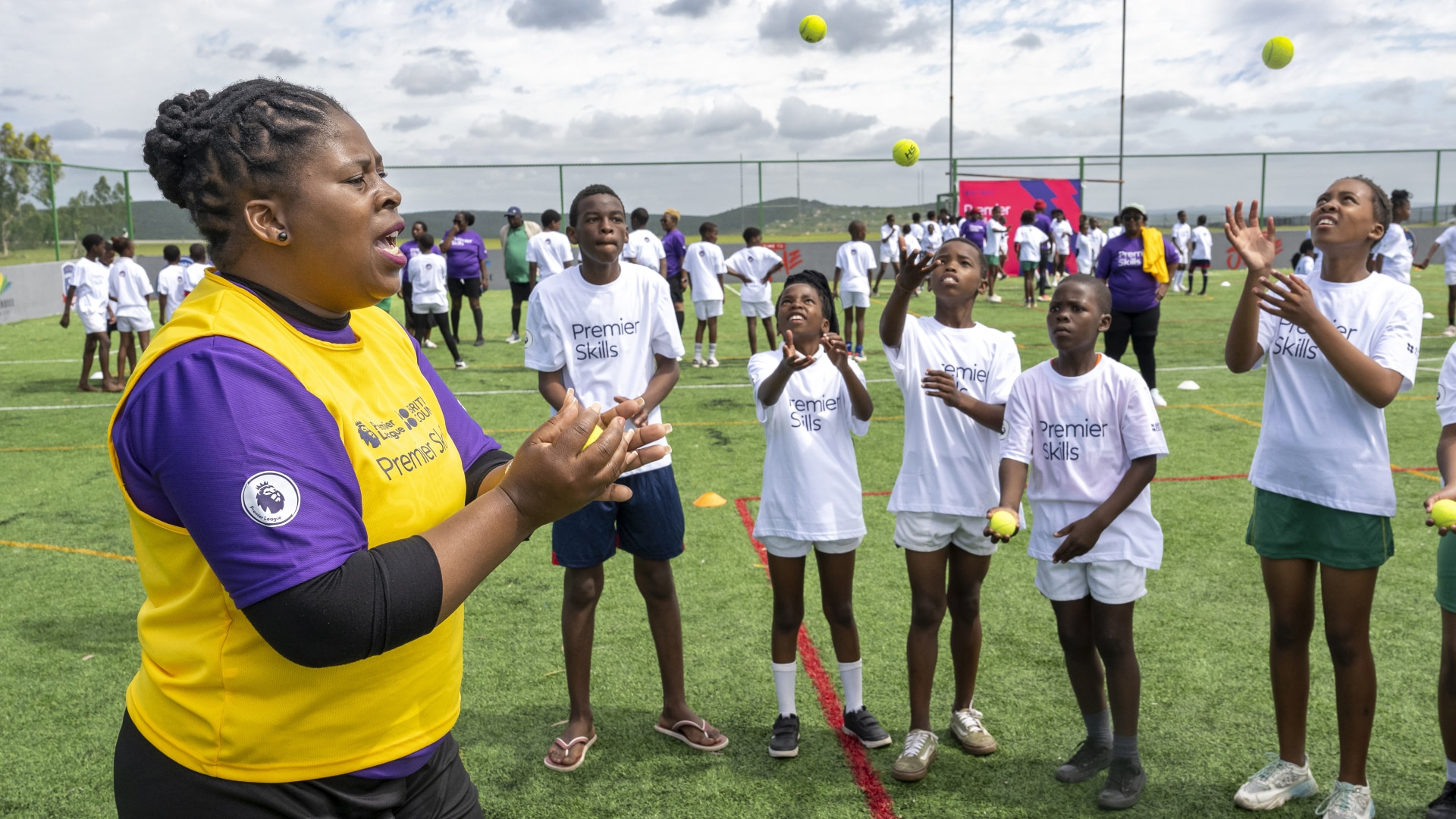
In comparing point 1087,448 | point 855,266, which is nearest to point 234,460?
point 1087,448

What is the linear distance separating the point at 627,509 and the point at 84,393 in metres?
11.6

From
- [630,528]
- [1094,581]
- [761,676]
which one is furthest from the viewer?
[761,676]

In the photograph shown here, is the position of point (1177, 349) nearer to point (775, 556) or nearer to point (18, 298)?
point (775, 556)

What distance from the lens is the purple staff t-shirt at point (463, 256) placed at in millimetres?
15922

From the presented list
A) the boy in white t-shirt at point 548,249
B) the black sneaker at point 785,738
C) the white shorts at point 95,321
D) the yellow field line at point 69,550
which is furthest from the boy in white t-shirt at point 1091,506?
the boy in white t-shirt at point 548,249

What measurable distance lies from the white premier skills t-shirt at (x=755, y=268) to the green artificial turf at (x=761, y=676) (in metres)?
5.91

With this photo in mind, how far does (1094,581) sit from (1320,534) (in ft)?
2.41

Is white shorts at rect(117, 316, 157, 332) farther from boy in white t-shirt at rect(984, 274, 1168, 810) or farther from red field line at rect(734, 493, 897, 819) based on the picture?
boy in white t-shirt at rect(984, 274, 1168, 810)

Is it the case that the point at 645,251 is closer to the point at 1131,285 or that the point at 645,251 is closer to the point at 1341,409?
the point at 1131,285

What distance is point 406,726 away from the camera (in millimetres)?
1731

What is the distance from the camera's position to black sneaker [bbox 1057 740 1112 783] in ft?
11.9

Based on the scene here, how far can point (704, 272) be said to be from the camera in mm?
14016

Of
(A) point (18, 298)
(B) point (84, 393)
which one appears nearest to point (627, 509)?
(B) point (84, 393)

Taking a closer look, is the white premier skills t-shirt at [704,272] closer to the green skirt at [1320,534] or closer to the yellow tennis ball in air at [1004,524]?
the yellow tennis ball in air at [1004,524]
